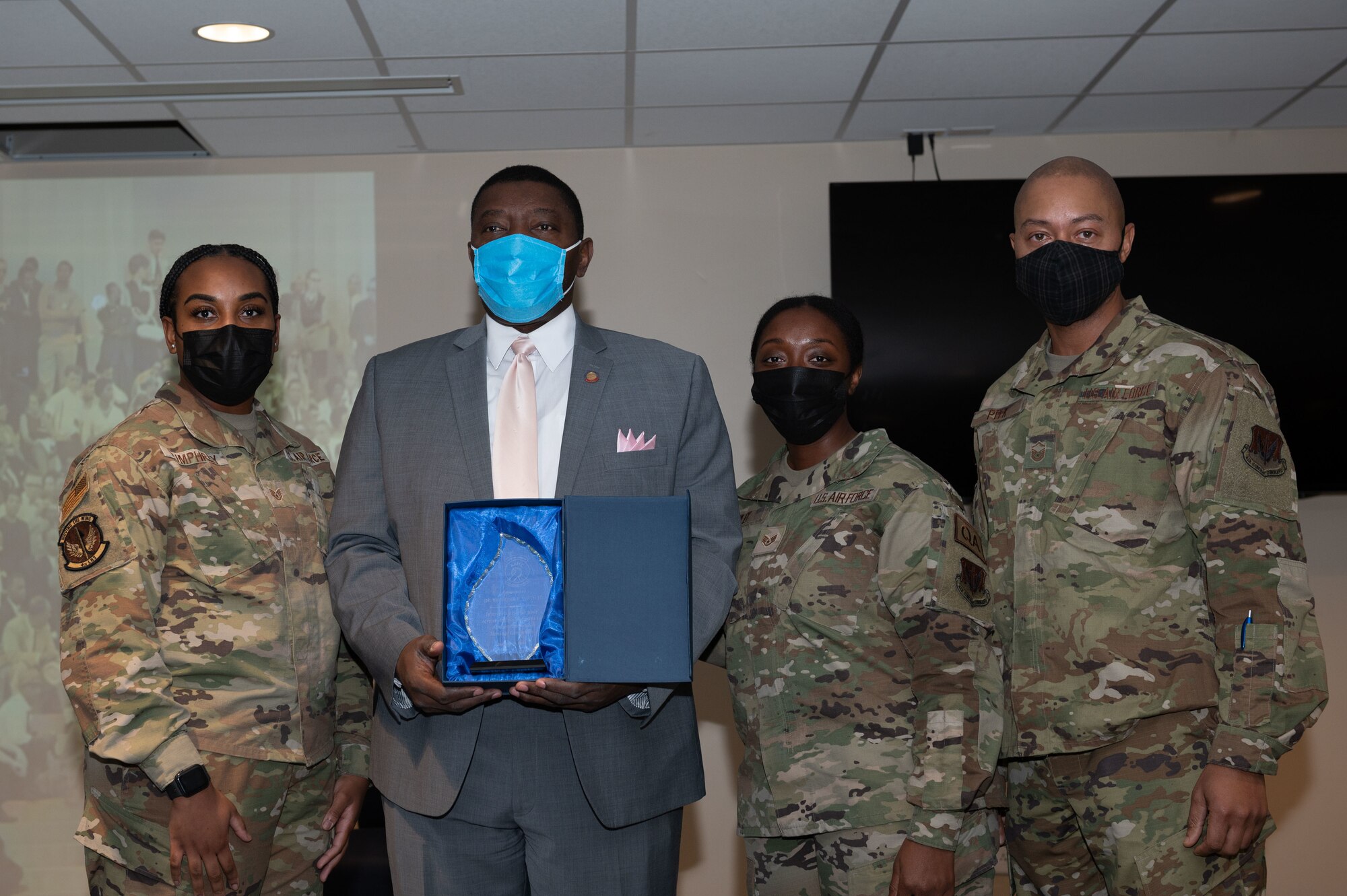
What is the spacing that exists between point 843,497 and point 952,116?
2.46 m

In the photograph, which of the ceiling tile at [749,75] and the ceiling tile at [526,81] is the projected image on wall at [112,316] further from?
the ceiling tile at [749,75]

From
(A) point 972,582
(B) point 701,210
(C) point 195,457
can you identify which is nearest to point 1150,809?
(A) point 972,582

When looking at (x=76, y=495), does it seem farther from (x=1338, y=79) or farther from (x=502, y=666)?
(x=1338, y=79)

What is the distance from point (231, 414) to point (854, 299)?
257 centimetres

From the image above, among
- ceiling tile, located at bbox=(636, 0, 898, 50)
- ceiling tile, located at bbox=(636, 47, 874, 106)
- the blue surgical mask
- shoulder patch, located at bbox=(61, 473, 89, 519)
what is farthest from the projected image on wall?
the blue surgical mask

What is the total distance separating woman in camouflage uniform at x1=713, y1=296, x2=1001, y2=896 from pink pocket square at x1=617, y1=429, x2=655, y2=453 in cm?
51

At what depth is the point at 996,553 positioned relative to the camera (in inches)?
91.3

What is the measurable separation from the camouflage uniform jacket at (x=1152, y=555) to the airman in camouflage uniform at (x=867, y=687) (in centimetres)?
11

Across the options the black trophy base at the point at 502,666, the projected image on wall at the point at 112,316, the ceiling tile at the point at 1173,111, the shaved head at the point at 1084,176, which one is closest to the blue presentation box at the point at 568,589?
the black trophy base at the point at 502,666

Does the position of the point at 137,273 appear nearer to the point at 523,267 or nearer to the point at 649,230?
the point at 649,230

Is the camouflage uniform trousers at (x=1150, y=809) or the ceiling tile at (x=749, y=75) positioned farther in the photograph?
the ceiling tile at (x=749, y=75)

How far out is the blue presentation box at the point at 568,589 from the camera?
171 centimetres

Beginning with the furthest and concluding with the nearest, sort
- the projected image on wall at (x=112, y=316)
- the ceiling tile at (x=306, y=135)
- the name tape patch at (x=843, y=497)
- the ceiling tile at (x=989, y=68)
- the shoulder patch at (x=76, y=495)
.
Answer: the projected image on wall at (x=112, y=316) < the ceiling tile at (x=306, y=135) < the ceiling tile at (x=989, y=68) < the name tape patch at (x=843, y=497) < the shoulder patch at (x=76, y=495)

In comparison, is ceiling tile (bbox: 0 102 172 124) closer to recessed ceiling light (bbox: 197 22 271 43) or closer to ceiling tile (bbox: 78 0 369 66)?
ceiling tile (bbox: 78 0 369 66)
